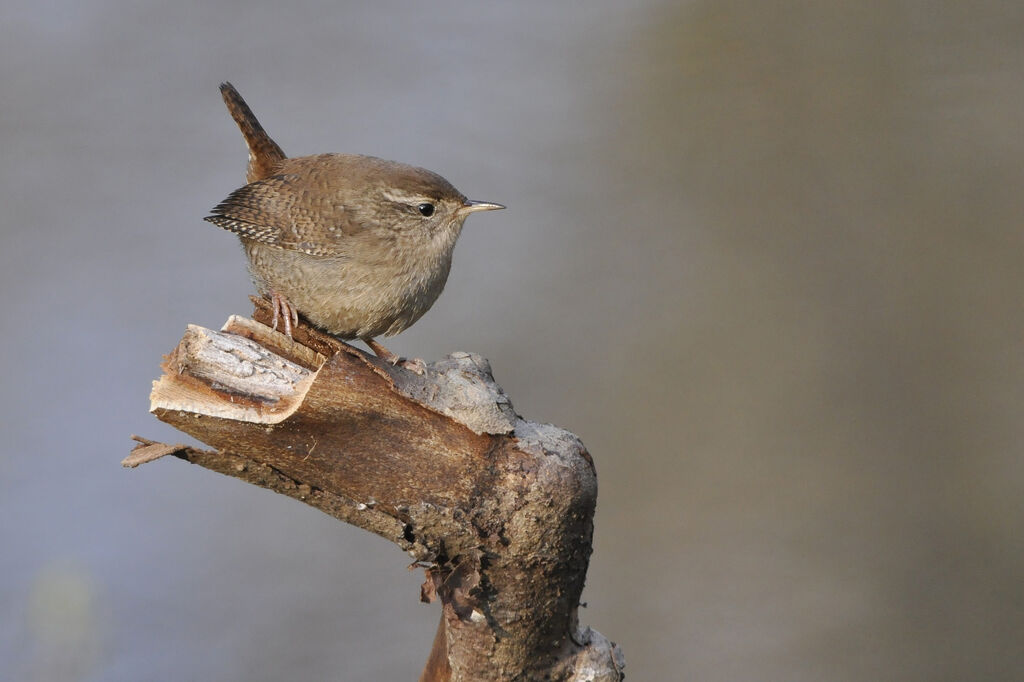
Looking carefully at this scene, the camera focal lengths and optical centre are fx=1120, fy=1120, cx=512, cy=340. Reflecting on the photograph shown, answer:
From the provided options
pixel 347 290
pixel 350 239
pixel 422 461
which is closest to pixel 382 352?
pixel 347 290

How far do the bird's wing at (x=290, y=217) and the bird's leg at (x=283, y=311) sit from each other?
0.14 metres

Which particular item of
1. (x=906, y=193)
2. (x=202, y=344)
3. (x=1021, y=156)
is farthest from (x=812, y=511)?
(x=202, y=344)

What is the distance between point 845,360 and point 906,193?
0.88 meters

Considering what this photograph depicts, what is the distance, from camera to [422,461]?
230 cm

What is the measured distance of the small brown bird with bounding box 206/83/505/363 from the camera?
9.52 feet

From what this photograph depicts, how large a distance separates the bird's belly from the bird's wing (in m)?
0.04

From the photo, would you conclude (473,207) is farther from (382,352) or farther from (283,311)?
(283,311)

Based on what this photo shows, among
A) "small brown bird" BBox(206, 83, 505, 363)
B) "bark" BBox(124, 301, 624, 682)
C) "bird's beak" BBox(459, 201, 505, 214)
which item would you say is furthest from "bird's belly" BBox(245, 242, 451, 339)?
Answer: "bark" BBox(124, 301, 624, 682)

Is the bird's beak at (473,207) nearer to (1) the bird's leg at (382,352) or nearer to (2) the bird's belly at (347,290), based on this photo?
(2) the bird's belly at (347,290)

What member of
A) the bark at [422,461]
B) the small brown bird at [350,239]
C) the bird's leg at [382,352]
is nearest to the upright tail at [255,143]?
the small brown bird at [350,239]

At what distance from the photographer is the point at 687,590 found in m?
5.53

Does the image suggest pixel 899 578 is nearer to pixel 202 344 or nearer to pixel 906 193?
pixel 906 193

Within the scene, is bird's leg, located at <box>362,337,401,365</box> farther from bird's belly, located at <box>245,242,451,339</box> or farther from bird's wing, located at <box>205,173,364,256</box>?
bird's wing, located at <box>205,173,364,256</box>

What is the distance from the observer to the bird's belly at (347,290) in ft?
9.50
